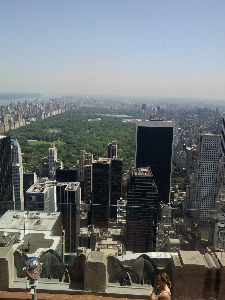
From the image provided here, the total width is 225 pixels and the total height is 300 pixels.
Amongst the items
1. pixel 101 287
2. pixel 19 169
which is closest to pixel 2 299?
pixel 101 287

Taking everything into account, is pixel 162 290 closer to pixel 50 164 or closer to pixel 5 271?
pixel 5 271

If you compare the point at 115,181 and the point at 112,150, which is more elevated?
the point at 112,150

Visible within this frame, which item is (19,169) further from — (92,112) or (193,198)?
(92,112)

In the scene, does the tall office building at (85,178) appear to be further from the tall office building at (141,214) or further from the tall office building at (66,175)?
the tall office building at (141,214)

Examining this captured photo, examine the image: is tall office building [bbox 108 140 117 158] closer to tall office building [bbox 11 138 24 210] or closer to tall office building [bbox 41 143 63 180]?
tall office building [bbox 41 143 63 180]

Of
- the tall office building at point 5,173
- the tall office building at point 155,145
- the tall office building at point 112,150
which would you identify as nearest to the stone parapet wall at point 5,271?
the tall office building at point 5,173

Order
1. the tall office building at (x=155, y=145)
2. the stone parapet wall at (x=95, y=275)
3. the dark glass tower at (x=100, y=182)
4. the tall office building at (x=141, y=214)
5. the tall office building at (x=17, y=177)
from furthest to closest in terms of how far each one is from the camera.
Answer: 1. the tall office building at (x=155, y=145)
2. the dark glass tower at (x=100, y=182)
3. the tall office building at (x=17, y=177)
4. the tall office building at (x=141, y=214)
5. the stone parapet wall at (x=95, y=275)

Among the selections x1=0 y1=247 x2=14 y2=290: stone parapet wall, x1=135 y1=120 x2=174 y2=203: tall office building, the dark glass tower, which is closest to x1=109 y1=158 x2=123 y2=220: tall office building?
the dark glass tower

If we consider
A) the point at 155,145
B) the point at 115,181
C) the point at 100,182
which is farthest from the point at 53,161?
the point at 155,145

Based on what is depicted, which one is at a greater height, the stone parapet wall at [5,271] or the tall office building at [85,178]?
the stone parapet wall at [5,271]
